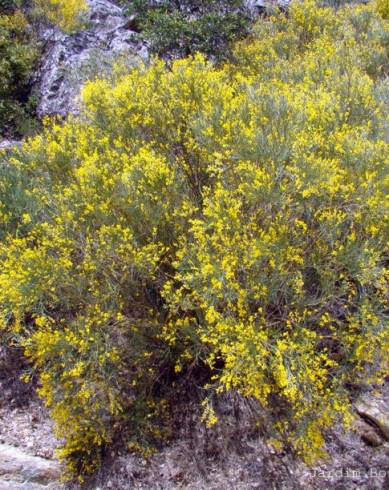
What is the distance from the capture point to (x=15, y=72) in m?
9.02

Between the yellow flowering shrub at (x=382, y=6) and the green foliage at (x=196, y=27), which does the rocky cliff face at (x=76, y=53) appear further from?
the yellow flowering shrub at (x=382, y=6)

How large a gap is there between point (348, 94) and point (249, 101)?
4.90 feet

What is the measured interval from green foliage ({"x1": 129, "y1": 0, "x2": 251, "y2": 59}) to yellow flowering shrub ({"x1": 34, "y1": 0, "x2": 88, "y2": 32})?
1399 millimetres

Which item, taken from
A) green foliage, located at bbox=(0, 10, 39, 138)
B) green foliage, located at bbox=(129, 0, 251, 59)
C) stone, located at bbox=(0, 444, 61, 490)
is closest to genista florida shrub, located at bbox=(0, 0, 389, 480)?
stone, located at bbox=(0, 444, 61, 490)

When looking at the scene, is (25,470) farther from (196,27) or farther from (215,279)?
(196,27)

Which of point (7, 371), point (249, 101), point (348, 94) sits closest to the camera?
point (7, 371)

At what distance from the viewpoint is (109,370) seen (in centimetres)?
372

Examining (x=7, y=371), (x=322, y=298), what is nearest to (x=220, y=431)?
(x=322, y=298)

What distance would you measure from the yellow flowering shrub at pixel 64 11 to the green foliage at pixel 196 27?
4.59 feet

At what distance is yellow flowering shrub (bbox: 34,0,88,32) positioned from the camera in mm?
9227

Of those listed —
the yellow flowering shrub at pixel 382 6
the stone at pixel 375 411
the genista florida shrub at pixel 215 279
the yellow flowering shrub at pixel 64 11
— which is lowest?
the stone at pixel 375 411

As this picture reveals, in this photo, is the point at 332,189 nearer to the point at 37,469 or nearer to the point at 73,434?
the point at 73,434

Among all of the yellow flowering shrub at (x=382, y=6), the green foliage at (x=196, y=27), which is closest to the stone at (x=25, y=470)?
the green foliage at (x=196, y=27)

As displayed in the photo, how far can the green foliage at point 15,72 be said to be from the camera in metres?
8.68
